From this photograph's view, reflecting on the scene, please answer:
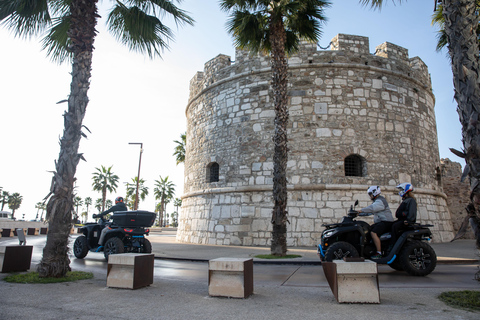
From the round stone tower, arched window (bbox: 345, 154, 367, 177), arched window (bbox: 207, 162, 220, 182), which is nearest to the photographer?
the round stone tower

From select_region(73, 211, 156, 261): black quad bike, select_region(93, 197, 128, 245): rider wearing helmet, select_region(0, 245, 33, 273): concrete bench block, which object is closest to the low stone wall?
select_region(73, 211, 156, 261): black quad bike

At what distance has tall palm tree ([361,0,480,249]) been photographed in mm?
3742

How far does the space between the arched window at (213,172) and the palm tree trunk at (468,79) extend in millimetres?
11072

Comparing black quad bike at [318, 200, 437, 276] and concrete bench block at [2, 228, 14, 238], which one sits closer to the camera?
black quad bike at [318, 200, 437, 276]

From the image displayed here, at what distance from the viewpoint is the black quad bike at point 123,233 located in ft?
25.6

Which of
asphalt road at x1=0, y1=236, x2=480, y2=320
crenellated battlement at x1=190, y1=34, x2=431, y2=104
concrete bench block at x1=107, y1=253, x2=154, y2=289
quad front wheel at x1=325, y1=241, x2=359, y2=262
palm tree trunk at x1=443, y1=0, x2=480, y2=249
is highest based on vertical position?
crenellated battlement at x1=190, y1=34, x2=431, y2=104

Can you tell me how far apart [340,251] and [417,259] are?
1356 millimetres

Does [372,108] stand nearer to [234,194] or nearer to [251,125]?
[251,125]

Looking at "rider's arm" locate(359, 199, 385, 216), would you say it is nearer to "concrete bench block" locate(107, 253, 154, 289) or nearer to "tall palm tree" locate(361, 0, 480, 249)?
"tall palm tree" locate(361, 0, 480, 249)

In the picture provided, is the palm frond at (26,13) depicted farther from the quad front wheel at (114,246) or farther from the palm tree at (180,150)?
the palm tree at (180,150)

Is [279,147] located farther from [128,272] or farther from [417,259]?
[128,272]

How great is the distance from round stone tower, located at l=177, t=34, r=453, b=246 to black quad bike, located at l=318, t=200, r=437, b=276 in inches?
218

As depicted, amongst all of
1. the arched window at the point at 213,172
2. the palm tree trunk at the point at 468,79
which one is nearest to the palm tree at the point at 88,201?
the arched window at the point at 213,172

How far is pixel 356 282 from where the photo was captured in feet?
13.0
